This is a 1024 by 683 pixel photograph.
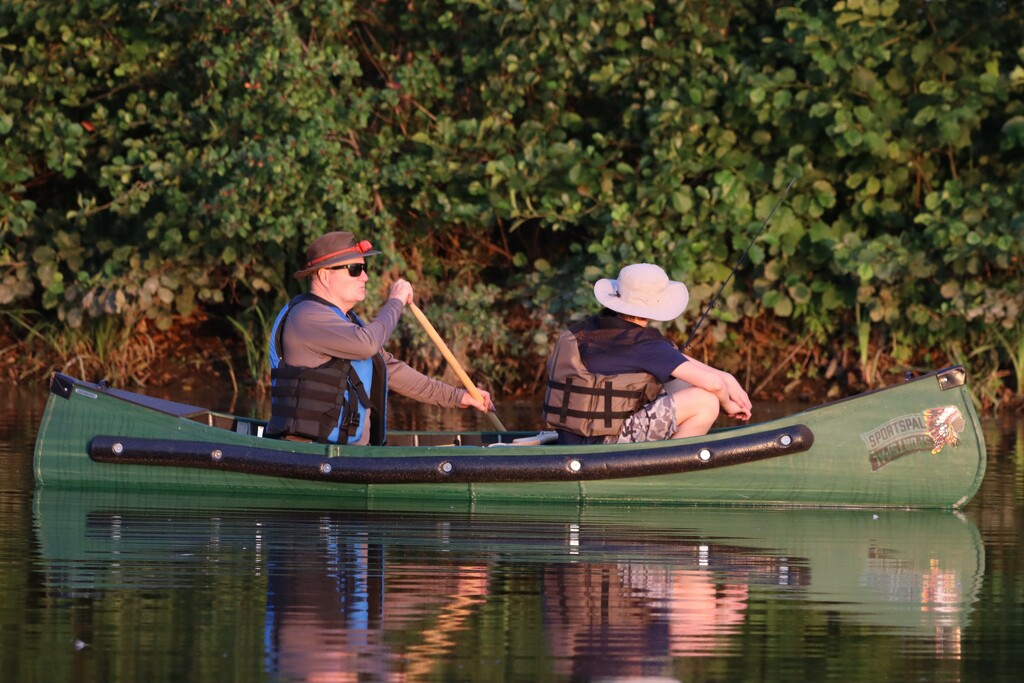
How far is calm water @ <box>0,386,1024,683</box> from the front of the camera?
4863 millimetres

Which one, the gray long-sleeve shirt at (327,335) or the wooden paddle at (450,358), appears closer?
the gray long-sleeve shirt at (327,335)

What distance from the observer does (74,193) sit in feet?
53.4

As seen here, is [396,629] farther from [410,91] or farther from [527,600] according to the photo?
[410,91]

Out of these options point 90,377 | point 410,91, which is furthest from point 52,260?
point 410,91

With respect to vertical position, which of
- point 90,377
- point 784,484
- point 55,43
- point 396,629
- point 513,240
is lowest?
point 396,629

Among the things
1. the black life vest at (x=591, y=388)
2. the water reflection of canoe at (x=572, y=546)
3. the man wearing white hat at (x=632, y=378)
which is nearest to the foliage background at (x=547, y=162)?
the man wearing white hat at (x=632, y=378)

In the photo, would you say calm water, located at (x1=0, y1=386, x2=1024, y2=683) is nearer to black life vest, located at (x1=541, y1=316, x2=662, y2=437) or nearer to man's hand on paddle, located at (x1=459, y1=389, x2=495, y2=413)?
black life vest, located at (x1=541, y1=316, x2=662, y2=437)

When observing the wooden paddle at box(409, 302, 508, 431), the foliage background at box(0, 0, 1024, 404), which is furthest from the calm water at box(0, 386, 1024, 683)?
the foliage background at box(0, 0, 1024, 404)

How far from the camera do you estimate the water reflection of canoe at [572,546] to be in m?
6.04

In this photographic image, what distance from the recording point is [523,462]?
8.18 metres

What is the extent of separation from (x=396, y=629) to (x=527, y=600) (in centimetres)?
62

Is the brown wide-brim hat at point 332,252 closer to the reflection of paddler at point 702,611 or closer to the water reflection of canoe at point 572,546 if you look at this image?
the water reflection of canoe at point 572,546

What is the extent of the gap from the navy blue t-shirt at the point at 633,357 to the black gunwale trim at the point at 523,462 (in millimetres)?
336

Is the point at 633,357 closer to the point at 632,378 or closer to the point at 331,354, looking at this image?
the point at 632,378
